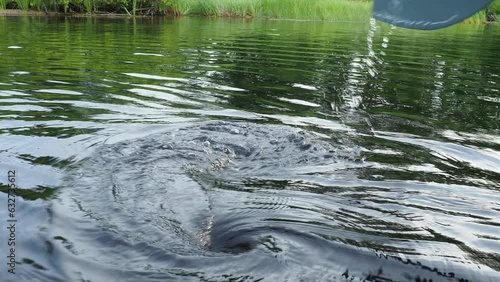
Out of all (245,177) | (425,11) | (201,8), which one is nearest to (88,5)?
(201,8)

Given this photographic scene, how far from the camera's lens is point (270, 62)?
977cm

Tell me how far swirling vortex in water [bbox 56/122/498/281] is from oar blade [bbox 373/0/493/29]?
1120 mm

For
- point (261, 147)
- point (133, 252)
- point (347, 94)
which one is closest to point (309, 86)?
point (347, 94)

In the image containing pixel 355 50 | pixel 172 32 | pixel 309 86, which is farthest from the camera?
pixel 172 32

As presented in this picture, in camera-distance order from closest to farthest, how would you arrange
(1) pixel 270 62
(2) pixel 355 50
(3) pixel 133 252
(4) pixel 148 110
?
(3) pixel 133 252 → (4) pixel 148 110 → (1) pixel 270 62 → (2) pixel 355 50

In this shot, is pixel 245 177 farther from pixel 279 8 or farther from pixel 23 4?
pixel 279 8

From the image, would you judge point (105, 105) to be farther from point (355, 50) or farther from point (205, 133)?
point (355, 50)

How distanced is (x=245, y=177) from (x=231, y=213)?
0.68 m

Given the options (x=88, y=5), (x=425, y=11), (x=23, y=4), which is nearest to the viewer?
(x=425, y=11)

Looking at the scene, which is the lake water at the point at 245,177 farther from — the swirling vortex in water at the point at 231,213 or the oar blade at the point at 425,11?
the oar blade at the point at 425,11

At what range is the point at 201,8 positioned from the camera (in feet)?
77.8

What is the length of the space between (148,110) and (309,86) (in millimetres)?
2767

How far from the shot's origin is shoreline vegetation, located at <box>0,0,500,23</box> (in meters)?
20.6

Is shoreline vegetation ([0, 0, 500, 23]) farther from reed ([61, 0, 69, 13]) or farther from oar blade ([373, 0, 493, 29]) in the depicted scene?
oar blade ([373, 0, 493, 29])
